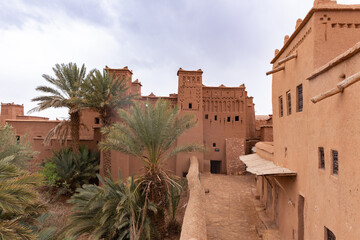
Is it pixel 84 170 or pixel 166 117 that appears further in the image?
pixel 84 170

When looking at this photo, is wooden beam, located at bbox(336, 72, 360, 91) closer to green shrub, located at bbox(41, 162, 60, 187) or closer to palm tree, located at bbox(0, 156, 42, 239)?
palm tree, located at bbox(0, 156, 42, 239)

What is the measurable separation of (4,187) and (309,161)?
7.80 m

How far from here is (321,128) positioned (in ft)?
17.2

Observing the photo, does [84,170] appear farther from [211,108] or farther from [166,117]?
[211,108]

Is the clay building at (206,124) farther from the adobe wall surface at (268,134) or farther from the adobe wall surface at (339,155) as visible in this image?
the adobe wall surface at (339,155)

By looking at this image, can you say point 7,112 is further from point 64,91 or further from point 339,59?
point 339,59

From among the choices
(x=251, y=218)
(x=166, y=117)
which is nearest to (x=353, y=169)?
(x=166, y=117)

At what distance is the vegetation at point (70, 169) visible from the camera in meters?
13.7

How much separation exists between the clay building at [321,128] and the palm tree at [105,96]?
28.4ft

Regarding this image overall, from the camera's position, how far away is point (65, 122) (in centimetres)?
1500

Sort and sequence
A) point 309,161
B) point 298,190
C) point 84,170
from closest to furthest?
point 309,161
point 298,190
point 84,170

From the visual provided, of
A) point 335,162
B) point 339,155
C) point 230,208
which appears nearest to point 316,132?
point 335,162

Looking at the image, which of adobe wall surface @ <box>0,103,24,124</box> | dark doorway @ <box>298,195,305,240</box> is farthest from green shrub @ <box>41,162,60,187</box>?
dark doorway @ <box>298,195,305,240</box>

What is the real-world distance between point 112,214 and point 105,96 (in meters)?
6.86
